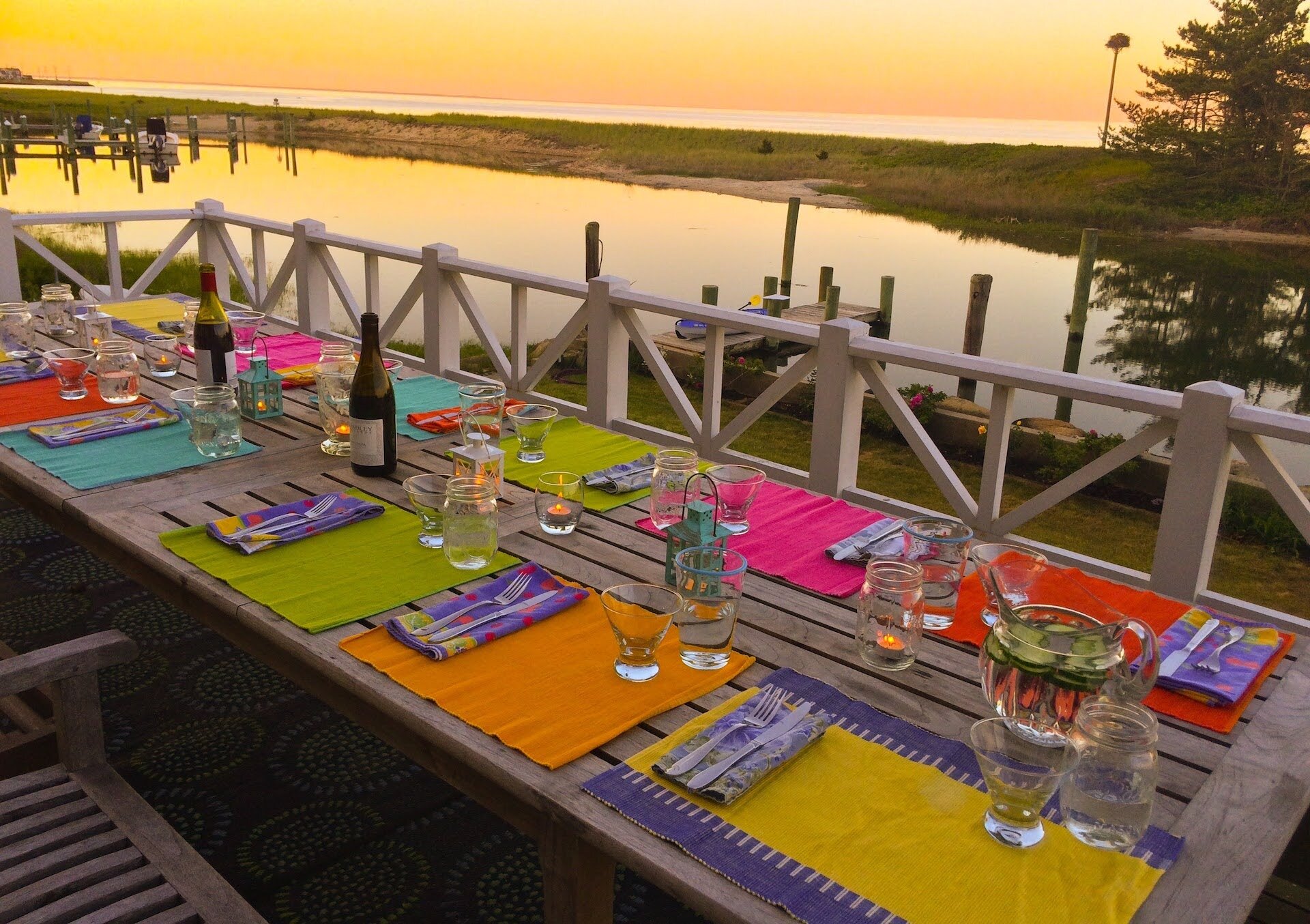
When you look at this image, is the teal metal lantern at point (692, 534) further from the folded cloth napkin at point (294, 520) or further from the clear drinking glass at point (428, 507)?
the folded cloth napkin at point (294, 520)

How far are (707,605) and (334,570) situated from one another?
2.35 feet

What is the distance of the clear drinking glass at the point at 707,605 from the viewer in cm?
155

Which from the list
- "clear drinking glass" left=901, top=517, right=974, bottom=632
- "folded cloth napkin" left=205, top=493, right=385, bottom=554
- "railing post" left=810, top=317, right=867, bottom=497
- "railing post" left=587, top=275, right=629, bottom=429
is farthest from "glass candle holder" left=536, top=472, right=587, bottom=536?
Answer: "railing post" left=587, top=275, right=629, bottom=429

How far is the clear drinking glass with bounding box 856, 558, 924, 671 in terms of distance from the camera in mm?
1582

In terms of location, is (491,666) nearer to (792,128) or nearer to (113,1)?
(113,1)

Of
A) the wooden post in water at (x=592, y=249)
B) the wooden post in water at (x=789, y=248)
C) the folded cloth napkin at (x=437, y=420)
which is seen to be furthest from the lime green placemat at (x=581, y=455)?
the wooden post in water at (x=789, y=248)

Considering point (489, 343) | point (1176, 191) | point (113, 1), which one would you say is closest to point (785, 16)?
point (1176, 191)

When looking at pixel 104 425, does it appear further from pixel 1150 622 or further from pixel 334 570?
pixel 1150 622

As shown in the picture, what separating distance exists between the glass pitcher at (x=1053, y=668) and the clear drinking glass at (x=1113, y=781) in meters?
0.04

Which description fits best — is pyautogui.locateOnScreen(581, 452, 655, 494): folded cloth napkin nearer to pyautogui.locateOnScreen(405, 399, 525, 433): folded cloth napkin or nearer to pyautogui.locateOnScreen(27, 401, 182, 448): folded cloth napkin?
pyautogui.locateOnScreen(405, 399, 525, 433): folded cloth napkin

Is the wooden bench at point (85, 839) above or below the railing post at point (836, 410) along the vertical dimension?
below

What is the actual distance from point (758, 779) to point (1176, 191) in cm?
3072

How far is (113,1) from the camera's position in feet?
77.7

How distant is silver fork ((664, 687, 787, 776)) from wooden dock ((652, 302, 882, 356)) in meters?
7.53
